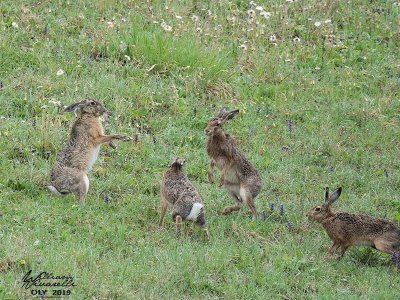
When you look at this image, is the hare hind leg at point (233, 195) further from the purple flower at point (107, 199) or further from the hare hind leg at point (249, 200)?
the purple flower at point (107, 199)

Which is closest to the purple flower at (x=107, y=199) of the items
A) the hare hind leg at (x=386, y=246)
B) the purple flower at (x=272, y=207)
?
the purple flower at (x=272, y=207)

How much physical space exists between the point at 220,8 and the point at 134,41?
2.60 meters

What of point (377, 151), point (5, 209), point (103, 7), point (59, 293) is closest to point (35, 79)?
point (103, 7)

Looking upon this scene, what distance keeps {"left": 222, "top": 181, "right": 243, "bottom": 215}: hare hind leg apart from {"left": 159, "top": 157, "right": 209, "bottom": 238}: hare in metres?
0.83

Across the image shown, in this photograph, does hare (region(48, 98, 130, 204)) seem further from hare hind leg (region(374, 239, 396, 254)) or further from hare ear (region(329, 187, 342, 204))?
hare hind leg (region(374, 239, 396, 254))

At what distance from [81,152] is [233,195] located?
1.78m

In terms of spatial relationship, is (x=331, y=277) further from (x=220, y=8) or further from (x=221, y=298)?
(x=220, y=8)

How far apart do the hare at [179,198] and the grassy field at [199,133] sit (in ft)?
0.64

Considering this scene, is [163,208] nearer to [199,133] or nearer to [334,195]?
[334,195]

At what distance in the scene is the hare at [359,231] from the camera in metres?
9.38

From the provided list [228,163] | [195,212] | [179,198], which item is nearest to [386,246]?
[195,212]

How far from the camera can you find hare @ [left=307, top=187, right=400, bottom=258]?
938 centimetres

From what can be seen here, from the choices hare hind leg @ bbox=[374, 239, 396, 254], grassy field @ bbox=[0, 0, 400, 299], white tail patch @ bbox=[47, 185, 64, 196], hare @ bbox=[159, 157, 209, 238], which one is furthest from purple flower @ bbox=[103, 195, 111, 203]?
hare hind leg @ bbox=[374, 239, 396, 254]

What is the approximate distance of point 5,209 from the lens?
9.64 m
